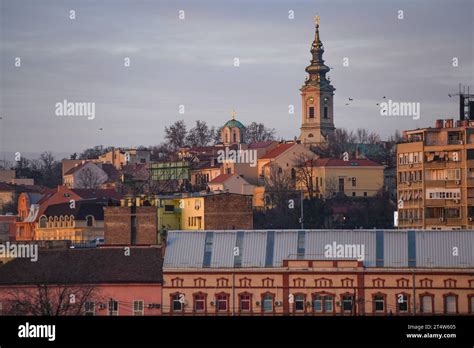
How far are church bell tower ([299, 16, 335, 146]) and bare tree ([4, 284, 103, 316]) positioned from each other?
392 ft

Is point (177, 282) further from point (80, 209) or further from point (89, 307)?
point (80, 209)

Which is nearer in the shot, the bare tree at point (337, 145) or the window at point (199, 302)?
the window at point (199, 302)

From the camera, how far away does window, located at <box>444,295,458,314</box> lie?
161ft

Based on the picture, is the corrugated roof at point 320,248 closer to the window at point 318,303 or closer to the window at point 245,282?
the window at point 245,282

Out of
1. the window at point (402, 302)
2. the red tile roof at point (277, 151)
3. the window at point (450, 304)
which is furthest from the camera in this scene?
the red tile roof at point (277, 151)

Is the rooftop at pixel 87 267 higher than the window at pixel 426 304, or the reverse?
the rooftop at pixel 87 267

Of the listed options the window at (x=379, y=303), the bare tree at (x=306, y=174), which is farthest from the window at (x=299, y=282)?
the bare tree at (x=306, y=174)

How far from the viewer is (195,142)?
180625mm

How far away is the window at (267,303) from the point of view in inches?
1993

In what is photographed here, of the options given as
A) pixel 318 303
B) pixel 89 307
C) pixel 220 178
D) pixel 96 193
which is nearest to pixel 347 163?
pixel 220 178

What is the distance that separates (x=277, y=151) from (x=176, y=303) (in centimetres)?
8853

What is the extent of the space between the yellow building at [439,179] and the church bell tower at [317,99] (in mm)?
72925

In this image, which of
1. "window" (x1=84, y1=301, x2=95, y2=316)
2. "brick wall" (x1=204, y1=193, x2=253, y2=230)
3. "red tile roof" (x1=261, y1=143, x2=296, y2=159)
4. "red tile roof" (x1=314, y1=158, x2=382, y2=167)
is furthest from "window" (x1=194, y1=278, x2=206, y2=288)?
"red tile roof" (x1=261, y1=143, x2=296, y2=159)
